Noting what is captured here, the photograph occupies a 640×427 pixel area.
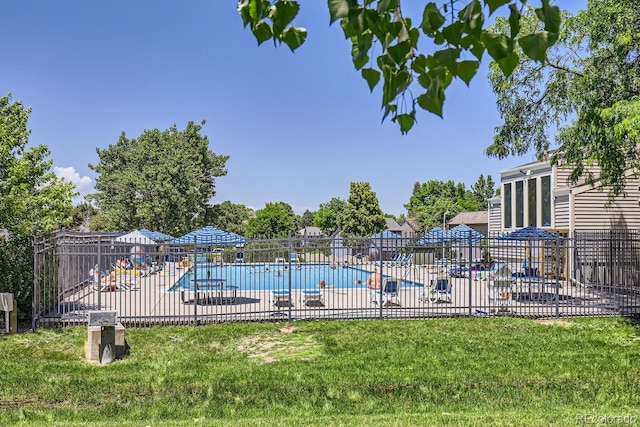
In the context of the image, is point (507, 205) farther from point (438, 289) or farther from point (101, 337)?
point (101, 337)

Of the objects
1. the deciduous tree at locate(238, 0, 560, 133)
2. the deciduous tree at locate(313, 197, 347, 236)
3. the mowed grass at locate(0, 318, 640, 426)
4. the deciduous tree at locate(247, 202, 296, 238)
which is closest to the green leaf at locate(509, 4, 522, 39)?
the deciduous tree at locate(238, 0, 560, 133)

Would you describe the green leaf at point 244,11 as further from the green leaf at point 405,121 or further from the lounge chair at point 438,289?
the lounge chair at point 438,289

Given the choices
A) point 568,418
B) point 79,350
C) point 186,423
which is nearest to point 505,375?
point 568,418

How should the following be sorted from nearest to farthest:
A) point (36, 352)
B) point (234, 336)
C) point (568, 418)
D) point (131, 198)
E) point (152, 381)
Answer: point (568, 418)
point (152, 381)
point (36, 352)
point (234, 336)
point (131, 198)

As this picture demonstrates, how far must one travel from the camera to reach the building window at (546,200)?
955 inches

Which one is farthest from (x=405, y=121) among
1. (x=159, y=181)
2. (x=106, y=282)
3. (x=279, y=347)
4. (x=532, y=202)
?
(x=159, y=181)

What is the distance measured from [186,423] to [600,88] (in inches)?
474

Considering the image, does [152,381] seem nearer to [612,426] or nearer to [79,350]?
[79,350]

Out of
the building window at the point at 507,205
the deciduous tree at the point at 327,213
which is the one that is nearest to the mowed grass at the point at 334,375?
the building window at the point at 507,205

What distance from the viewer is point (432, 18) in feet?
6.53

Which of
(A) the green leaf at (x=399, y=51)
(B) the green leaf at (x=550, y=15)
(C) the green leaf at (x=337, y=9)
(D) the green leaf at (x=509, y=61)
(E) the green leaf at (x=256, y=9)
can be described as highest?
(E) the green leaf at (x=256, y=9)

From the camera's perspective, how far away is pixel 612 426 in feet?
17.7

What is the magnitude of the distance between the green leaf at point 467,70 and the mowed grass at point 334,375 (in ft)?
15.3

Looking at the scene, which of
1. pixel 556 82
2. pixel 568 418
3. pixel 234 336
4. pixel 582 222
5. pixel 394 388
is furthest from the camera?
pixel 582 222
